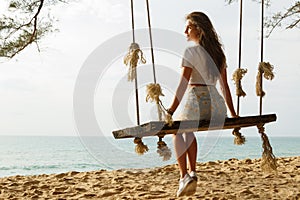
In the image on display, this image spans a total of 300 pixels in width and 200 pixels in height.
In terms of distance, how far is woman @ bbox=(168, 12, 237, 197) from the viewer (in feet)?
9.68

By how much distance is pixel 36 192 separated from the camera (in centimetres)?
459

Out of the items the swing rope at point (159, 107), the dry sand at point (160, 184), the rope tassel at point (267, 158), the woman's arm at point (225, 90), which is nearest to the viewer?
the swing rope at point (159, 107)

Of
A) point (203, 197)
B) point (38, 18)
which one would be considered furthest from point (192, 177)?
point (38, 18)

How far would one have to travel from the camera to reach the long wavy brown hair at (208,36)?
3.06m

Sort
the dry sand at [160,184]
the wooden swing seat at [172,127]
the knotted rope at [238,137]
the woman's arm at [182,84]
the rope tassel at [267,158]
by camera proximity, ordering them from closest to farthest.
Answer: the wooden swing seat at [172,127] → the woman's arm at [182,84] → the rope tassel at [267,158] → the knotted rope at [238,137] → the dry sand at [160,184]

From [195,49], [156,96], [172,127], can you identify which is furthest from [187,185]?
[195,49]

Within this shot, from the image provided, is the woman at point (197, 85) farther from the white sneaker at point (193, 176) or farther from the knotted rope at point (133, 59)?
the knotted rope at point (133, 59)

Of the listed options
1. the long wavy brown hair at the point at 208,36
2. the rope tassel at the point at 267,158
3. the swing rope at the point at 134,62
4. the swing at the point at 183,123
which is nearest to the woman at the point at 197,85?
the long wavy brown hair at the point at 208,36

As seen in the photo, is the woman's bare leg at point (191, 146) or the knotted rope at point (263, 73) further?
the knotted rope at point (263, 73)

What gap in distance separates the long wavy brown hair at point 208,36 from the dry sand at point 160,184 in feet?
4.30

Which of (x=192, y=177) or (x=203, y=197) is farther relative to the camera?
(x=203, y=197)

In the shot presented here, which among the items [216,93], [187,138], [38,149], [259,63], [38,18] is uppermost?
[38,18]

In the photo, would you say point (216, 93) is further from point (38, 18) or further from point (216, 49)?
point (38, 18)

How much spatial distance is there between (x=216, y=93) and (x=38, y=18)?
8.32 ft
